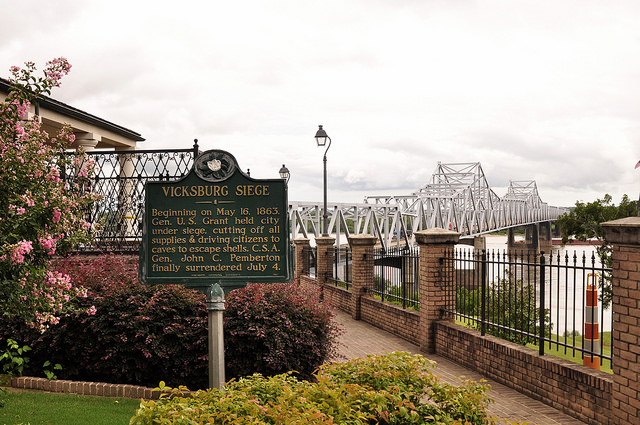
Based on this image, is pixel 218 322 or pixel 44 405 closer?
pixel 218 322

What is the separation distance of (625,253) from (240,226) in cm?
418

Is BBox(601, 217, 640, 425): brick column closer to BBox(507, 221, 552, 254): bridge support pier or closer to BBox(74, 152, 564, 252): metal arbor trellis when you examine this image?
BBox(74, 152, 564, 252): metal arbor trellis

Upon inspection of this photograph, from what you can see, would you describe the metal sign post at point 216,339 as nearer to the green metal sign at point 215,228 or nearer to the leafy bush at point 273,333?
the green metal sign at point 215,228

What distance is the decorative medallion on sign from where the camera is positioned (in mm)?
6285

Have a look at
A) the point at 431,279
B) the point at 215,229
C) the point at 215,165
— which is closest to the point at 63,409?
the point at 215,229

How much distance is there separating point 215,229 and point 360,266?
9643 millimetres

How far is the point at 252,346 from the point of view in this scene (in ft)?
25.7

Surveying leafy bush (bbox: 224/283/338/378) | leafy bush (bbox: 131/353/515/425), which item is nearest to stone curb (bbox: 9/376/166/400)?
leafy bush (bbox: 224/283/338/378)

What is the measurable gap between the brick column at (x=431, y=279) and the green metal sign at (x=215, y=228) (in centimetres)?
511

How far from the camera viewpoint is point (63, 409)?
269 inches

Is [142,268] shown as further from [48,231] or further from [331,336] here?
[331,336]

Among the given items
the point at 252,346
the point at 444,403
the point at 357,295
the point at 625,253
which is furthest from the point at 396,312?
the point at 444,403

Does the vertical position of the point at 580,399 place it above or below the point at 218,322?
below

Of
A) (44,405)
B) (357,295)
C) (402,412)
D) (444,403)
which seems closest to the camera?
(402,412)
